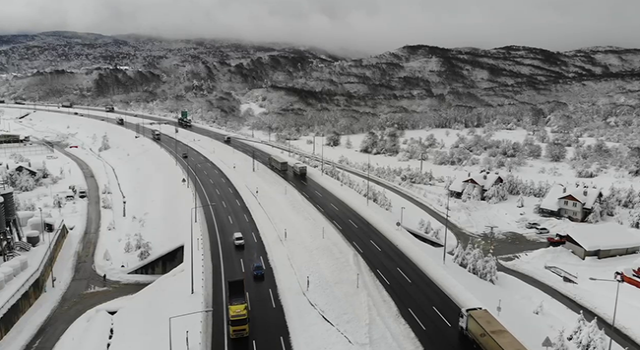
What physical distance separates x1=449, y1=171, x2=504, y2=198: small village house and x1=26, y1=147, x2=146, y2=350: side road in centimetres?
5247

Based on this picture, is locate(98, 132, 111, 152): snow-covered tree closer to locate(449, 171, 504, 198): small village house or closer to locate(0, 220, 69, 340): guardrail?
locate(0, 220, 69, 340): guardrail

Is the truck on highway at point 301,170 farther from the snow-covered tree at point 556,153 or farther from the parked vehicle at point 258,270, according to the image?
the snow-covered tree at point 556,153

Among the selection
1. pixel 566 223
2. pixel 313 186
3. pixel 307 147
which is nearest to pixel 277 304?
pixel 313 186

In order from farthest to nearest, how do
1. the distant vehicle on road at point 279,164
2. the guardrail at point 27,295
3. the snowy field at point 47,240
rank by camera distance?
the distant vehicle on road at point 279,164 < the snowy field at point 47,240 < the guardrail at point 27,295

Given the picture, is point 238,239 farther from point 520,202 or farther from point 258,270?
point 520,202

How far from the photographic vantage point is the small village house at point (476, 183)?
79188 mm

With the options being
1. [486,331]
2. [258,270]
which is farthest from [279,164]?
[486,331]

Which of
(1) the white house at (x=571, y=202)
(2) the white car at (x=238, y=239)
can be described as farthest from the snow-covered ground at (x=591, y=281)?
(2) the white car at (x=238, y=239)

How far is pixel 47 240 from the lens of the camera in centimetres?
5353

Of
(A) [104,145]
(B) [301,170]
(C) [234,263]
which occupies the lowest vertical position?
(C) [234,263]

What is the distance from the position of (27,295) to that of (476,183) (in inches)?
2548

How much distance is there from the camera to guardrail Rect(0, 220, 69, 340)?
1490 inches

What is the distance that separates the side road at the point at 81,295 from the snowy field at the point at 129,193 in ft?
3.75

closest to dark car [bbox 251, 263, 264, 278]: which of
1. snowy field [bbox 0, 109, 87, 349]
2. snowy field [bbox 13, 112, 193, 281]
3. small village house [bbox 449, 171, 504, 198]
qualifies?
snowy field [bbox 13, 112, 193, 281]
